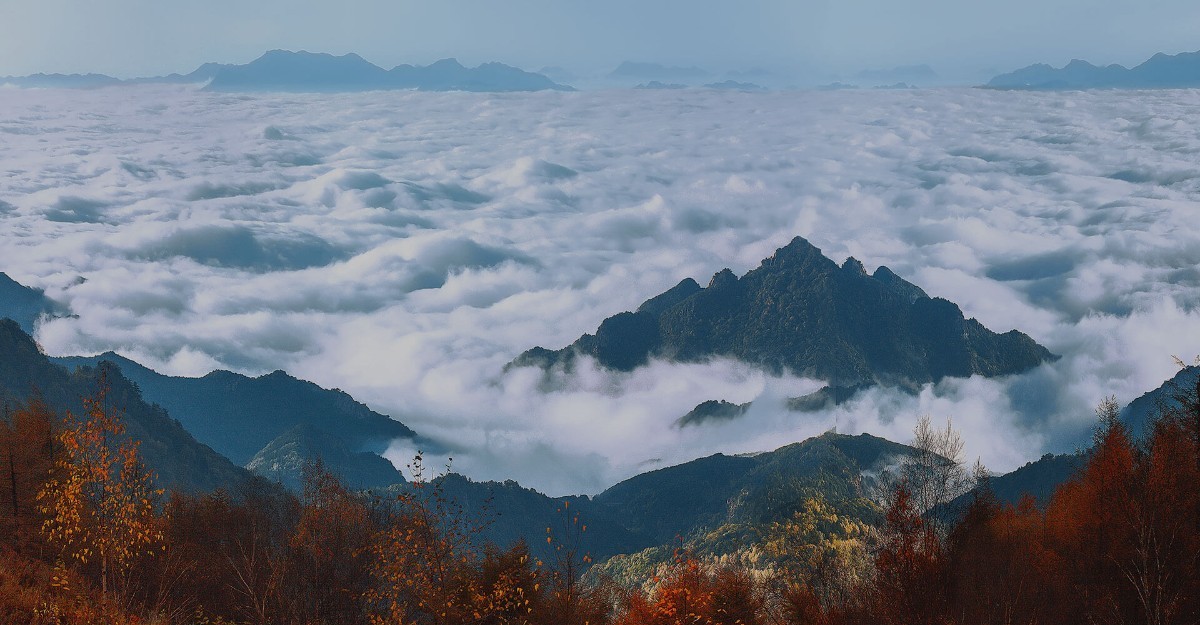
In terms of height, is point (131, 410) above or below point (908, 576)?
below

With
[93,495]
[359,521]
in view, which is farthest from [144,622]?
[359,521]

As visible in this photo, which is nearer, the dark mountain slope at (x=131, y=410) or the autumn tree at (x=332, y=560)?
the autumn tree at (x=332, y=560)

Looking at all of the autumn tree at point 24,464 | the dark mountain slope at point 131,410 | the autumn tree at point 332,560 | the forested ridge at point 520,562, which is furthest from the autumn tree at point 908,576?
the dark mountain slope at point 131,410

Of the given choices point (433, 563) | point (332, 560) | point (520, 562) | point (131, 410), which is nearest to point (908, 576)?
point (520, 562)

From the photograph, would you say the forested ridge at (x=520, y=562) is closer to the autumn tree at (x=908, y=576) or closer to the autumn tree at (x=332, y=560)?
the autumn tree at (x=908, y=576)

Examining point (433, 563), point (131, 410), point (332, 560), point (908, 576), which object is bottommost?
point (131, 410)

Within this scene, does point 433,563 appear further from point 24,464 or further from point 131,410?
point 131,410

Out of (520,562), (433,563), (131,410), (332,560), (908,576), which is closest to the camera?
(433,563)

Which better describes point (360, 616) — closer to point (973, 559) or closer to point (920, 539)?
point (920, 539)
